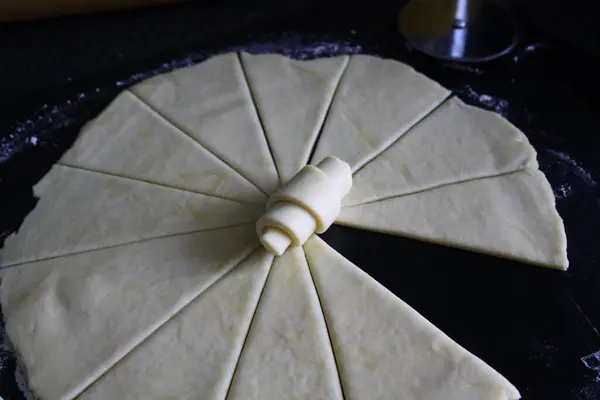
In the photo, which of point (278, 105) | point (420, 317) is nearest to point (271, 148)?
point (278, 105)

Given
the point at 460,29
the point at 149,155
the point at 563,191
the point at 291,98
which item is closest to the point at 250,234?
the point at 149,155

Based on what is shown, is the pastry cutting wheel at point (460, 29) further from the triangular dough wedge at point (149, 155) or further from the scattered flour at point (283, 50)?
the triangular dough wedge at point (149, 155)

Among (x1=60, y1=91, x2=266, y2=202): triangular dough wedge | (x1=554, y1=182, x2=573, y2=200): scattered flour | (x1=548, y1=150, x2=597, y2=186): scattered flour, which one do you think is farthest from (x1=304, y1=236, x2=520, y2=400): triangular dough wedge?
(x1=548, y1=150, x2=597, y2=186): scattered flour

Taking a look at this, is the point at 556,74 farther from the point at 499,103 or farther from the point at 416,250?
the point at 416,250

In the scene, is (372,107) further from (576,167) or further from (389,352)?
(389,352)

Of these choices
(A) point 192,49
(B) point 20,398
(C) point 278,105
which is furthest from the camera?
(A) point 192,49
